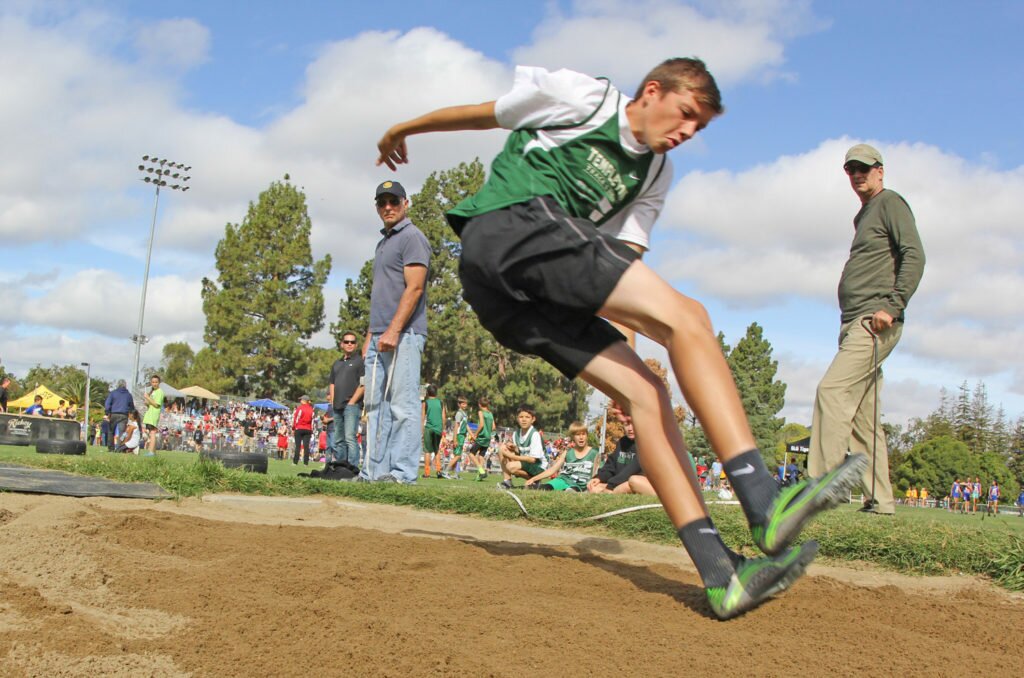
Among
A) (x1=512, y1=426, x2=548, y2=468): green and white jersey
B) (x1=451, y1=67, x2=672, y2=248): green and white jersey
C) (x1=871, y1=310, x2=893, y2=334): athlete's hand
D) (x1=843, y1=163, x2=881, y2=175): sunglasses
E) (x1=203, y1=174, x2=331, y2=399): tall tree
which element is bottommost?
(x1=512, y1=426, x2=548, y2=468): green and white jersey

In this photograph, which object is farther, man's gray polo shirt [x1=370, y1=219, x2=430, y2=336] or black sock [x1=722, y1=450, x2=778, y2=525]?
man's gray polo shirt [x1=370, y1=219, x2=430, y2=336]

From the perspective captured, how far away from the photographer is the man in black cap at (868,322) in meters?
5.75

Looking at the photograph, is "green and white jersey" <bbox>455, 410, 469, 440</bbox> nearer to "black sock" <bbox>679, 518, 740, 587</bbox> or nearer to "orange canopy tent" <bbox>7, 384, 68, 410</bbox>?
"black sock" <bbox>679, 518, 740, 587</bbox>

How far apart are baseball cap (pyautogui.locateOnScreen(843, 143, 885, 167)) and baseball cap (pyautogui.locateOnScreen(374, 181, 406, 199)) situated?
159 inches

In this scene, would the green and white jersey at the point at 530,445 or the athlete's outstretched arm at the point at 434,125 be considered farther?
the green and white jersey at the point at 530,445

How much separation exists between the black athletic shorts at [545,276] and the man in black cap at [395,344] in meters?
4.11

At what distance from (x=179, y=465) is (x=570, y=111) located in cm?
559

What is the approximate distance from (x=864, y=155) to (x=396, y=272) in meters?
4.14

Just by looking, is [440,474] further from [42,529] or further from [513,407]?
[513,407]

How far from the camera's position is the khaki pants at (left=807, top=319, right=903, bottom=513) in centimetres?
574

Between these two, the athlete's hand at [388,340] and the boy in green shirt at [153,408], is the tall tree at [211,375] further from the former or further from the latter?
the athlete's hand at [388,340]

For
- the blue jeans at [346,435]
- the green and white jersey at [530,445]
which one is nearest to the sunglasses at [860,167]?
the blue jeans at [346,435]

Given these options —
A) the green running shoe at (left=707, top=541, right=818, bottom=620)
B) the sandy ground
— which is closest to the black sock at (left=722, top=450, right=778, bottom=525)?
the green running shoe at (left=707, top=541, right=818, bottom=620)

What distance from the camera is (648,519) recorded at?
16.7 ft
